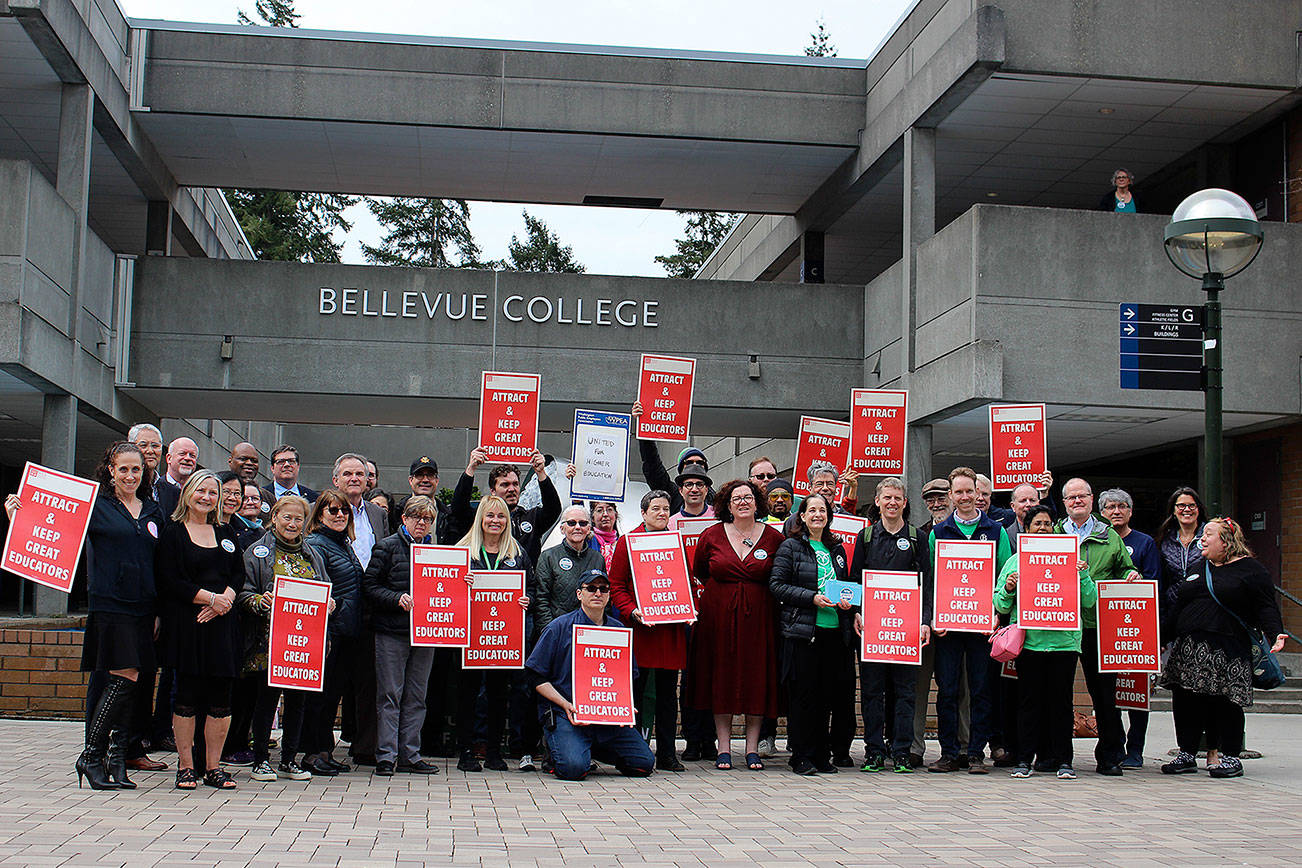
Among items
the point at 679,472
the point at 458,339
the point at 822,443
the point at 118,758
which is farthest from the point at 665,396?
the point at 458,339

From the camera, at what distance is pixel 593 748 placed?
900 centimetres

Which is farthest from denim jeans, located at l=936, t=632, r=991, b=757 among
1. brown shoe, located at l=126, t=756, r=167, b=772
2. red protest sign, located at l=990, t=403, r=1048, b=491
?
brown shoe, located at l=126, t=756, r=167, b=772

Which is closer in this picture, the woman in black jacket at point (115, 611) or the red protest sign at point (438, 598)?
the woman in black jacket at point (115, 611)

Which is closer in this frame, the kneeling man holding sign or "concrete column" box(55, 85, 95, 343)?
the kneeling man holding sign

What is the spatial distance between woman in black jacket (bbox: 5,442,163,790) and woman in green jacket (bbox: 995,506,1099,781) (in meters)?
5.54

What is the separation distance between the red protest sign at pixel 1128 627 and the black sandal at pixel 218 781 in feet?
18.7

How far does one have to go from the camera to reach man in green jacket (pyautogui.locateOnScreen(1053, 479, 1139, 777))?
30.8 feet

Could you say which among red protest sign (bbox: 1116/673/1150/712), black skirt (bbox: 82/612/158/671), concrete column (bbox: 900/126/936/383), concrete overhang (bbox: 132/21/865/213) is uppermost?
concrete overhang (bbox: 132/21/865/213)

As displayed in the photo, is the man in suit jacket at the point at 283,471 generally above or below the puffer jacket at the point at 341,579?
above

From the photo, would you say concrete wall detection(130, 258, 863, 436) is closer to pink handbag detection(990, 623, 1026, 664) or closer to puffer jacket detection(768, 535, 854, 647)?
puffer jacket detection(768, 535, 854, 647)

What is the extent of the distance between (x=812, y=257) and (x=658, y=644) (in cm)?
1335

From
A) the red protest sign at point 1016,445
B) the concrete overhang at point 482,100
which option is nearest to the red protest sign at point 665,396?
the red protest sign at point 1016,445

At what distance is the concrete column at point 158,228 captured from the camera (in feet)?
66.5

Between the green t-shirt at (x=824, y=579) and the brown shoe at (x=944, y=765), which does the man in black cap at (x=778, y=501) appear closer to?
the green t-shirt at (x=824, y=579)
